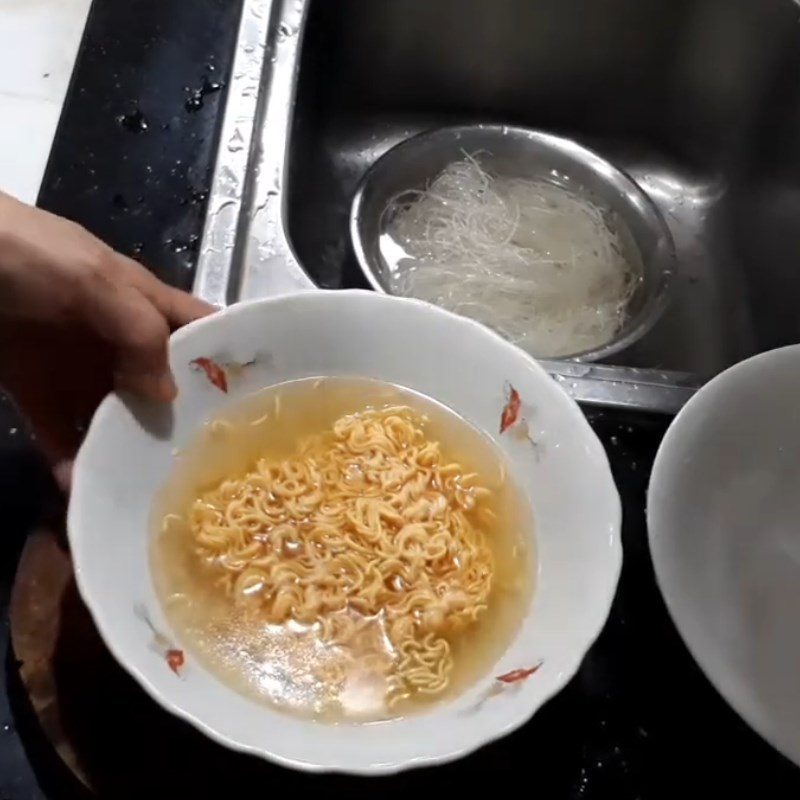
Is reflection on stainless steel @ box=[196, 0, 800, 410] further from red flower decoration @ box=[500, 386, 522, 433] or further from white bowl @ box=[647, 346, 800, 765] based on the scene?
red flower decoration @ box=[500, 386, 522, 433]

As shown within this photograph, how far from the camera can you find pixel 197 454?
947 mm

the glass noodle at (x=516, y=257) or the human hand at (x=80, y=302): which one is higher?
the human hand at (x=80, y=302)

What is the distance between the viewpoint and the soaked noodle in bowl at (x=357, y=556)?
0.87 meters

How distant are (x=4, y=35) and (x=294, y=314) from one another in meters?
0.90

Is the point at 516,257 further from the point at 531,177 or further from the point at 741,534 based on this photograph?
the point at 741,534

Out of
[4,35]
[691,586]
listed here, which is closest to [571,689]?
[691,586]

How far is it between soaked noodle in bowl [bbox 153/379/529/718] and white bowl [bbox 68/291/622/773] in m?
0.04

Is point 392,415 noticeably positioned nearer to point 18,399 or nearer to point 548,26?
point 18,399

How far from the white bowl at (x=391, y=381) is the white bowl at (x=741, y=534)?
11cm

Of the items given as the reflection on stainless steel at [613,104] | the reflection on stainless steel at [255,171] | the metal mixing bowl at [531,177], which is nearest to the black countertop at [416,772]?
the reflection on stainless steel at [255,171]

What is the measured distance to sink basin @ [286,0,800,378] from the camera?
147cm

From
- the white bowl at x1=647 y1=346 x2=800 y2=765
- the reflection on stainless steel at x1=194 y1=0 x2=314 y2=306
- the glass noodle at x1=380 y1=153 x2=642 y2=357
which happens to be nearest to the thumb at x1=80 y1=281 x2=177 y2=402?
the reflection on stainless steel at x1=194 y1=0 x2=314 y2=306

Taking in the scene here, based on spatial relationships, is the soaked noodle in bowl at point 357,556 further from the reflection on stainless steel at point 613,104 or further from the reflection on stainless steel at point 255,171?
the reflection on stainless steel at point 613,104

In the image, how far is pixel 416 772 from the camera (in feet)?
2.74
